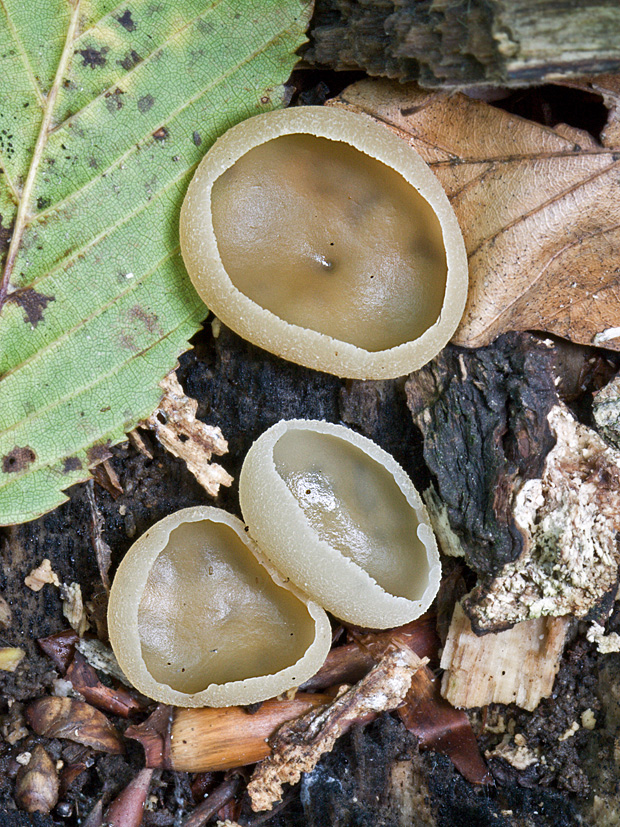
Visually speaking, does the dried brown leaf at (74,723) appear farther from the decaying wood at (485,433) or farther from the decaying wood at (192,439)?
the decaying wood at (485,433)

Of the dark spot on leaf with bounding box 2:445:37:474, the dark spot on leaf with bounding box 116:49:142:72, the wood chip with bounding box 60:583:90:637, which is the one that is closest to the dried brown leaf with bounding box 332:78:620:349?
the dark spot on leaf with bounding box 116:49:142:72

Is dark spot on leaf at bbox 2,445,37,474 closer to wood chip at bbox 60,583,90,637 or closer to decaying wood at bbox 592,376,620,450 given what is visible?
wood chip at bbox 60,583,90,637

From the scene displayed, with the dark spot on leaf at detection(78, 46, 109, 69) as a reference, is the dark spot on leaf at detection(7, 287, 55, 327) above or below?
below

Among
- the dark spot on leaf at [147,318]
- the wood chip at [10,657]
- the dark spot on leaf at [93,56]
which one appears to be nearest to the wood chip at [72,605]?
the wood chip at [10,657]

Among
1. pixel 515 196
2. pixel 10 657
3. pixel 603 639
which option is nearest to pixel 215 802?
pixel 10 657

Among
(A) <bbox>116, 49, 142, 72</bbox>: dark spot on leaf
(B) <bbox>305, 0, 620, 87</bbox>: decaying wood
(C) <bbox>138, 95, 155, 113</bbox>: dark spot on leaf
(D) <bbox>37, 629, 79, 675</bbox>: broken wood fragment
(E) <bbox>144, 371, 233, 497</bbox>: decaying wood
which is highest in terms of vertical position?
(A) <bbox>116, 49, 142, 72</bbox>: dark spot on leaf
